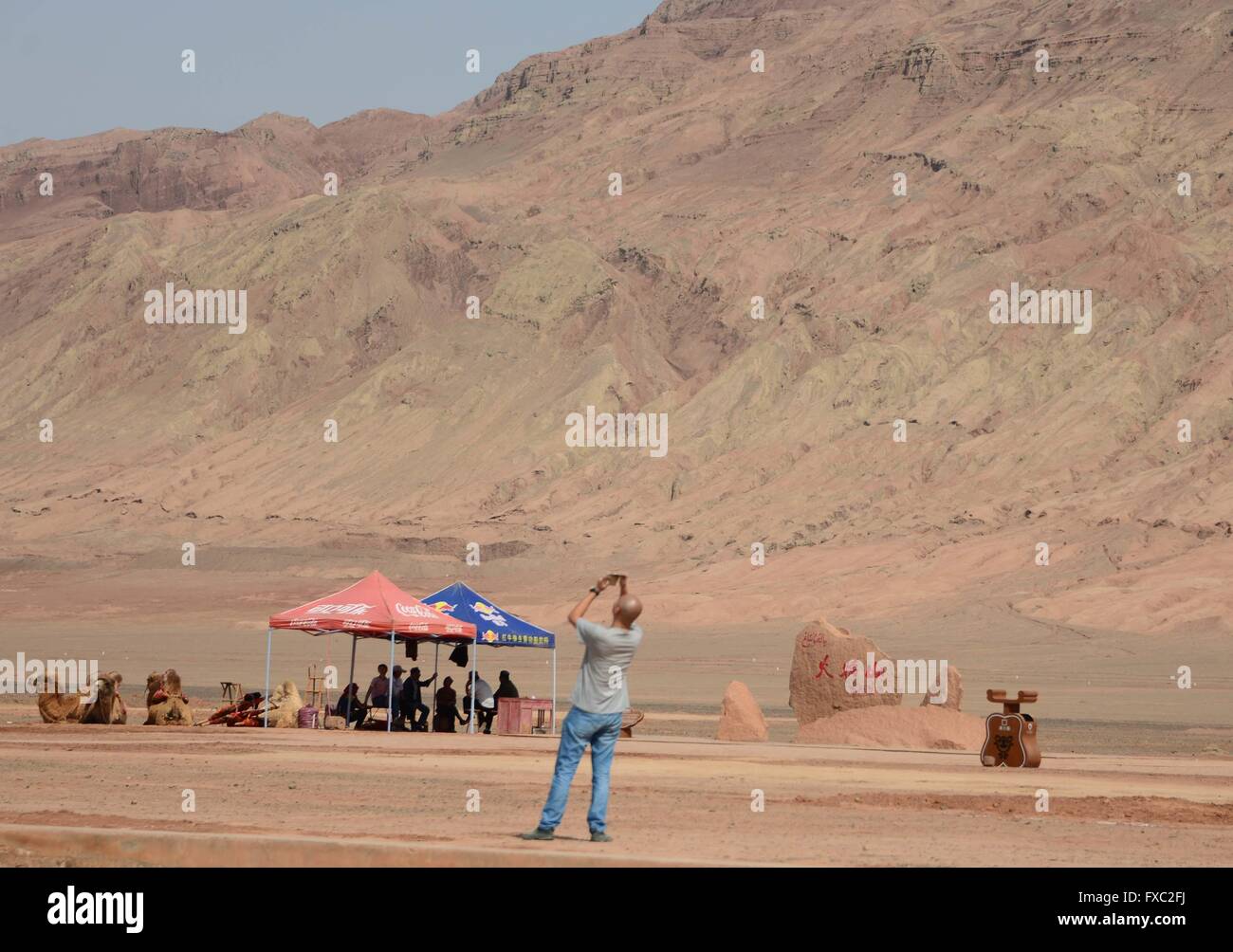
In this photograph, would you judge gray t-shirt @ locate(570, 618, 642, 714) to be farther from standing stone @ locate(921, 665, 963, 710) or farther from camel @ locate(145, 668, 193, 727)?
standing stone @ locate(921, 665, 963, 710)

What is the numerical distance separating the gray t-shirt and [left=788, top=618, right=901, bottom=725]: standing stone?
1308 cm

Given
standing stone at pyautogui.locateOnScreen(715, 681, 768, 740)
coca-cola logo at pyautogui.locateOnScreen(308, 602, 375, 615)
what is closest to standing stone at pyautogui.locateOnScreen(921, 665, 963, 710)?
standing stone at pyautogui.locateOnScreen(715, 681, 768, 740)

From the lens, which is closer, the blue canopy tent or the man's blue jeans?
the man's blue jeans

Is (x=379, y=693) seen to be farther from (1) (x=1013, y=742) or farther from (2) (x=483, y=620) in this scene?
(1) (x=1013, y=742)

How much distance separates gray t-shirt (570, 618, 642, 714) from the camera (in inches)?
400

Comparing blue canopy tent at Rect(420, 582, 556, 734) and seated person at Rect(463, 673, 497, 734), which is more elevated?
blue canopy tent at Rect(420, 582, 556, 734)

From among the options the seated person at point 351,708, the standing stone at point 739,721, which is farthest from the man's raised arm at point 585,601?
the seated person at point 351,708

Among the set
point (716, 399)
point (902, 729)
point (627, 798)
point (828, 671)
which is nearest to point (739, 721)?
point (828, 671)

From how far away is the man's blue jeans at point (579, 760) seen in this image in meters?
10.2

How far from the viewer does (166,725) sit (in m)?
22.5

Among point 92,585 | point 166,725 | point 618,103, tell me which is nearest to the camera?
point 166,725

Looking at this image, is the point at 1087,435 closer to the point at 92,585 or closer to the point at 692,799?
the point at 92,585
